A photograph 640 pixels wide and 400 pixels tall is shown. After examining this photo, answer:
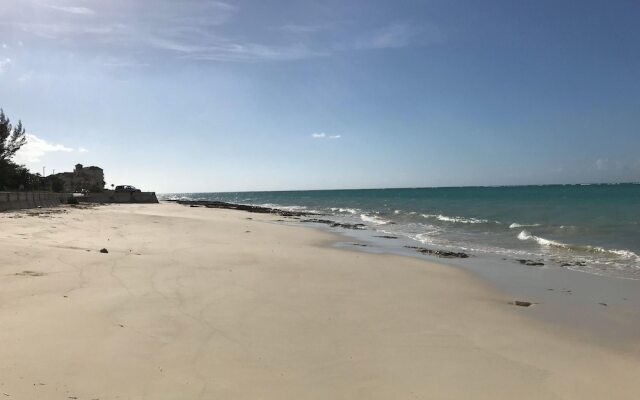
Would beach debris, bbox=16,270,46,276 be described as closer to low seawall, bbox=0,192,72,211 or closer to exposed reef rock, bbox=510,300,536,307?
exposed reef rock, bbox=510,300,536,307

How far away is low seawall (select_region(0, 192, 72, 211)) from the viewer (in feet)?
79.9

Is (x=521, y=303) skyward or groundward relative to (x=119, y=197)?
groundward

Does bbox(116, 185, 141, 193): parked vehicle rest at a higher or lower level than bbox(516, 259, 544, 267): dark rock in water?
higher

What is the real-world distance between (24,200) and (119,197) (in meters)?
33.8

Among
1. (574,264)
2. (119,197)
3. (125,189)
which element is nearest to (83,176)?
(125,189)

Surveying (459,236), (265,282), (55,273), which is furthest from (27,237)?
(459,236)

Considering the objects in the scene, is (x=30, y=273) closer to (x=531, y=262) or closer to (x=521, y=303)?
(x=521, y=303)

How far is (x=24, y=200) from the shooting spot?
91.4ft

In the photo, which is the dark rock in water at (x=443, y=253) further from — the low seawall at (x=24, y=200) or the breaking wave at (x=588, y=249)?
the low seawall at (x=24, y=200)

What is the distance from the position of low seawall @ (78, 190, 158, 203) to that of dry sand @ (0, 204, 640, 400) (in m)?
48.1

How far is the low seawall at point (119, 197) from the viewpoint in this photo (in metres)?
53.6

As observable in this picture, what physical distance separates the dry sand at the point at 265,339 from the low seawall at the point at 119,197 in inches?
1892

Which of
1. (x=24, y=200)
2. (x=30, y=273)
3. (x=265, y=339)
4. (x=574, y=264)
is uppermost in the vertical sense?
(x=24, y=200)

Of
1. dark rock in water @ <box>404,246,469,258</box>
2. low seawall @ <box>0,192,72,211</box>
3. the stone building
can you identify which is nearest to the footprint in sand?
dark rock in water @ <box>404,246,469,258</box>
